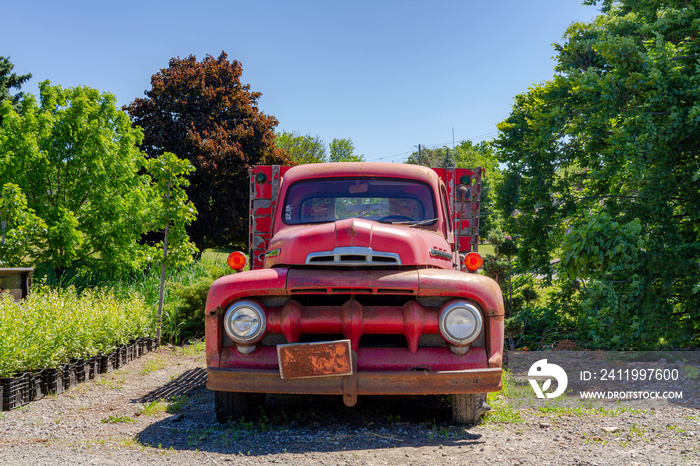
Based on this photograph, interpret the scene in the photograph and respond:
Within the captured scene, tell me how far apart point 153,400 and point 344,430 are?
2.43m

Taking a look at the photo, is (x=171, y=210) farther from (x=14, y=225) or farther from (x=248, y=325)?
(x=248, y=325)

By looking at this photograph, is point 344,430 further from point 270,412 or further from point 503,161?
point 503,161

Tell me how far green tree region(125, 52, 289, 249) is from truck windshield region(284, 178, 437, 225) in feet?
37.2

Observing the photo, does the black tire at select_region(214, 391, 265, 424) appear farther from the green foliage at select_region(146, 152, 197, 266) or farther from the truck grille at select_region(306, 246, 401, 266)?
the green foliage at select_region(146, 152, 197, 266)

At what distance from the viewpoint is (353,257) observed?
4.49 m

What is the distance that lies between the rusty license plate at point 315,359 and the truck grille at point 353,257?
0.69 m

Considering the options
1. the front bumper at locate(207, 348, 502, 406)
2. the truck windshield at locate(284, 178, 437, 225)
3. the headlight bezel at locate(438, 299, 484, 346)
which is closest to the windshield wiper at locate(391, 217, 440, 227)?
the truck windshield at locate(284, 178, 437, 225)

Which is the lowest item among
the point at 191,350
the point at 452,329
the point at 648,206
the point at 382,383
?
the point at 191,350

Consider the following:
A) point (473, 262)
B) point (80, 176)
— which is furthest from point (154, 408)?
point (80, 176)

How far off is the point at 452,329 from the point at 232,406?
2.00 meters

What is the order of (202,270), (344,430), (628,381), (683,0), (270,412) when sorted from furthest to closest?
(202,270) < (683,0) < (628,381) < (270,412) < (344,430)

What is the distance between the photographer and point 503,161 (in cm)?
1461

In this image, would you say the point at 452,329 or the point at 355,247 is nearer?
the point at 452,329

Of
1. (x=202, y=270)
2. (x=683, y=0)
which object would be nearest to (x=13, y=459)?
(x=202, y=270)
